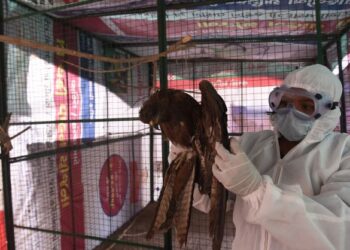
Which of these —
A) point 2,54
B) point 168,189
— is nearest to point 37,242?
point 2,54

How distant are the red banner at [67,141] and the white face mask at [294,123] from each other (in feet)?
7.20

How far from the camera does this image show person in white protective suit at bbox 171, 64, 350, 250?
753mm

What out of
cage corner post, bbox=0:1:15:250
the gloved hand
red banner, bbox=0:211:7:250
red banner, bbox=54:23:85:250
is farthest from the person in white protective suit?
red banner, bbox=54:23:85:250

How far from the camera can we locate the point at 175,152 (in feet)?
3.29

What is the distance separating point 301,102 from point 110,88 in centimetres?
292

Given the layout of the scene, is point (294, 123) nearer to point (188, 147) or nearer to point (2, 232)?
point (188, 147)

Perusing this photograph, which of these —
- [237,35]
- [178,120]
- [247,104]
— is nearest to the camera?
[178,120]

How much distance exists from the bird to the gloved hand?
0.13ft

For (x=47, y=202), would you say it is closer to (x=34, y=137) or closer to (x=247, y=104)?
(x=34, y=137)

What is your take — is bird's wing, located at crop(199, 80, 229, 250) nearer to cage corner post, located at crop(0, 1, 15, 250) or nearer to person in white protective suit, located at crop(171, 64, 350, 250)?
person in white protective suit, located at crop(171, 64, 350, 250)

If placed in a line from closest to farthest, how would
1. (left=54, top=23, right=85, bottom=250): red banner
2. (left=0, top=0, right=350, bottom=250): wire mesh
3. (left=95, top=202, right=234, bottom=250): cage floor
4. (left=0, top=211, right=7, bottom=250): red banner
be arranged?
(left=0, top=211, right=7, bottom=250): red banner
(left=0, top=0, right=350, bottom=250): wire mesh
(left=54, top=23, right=85, bottom=250): red banner
(left=95, top=202, right=234, bottom=250): cage floor

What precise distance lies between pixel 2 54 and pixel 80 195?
5.20 feet

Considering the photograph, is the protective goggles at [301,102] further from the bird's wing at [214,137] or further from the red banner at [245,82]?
the red banner at [245,82]

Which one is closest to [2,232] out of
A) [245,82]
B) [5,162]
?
[5,162]
